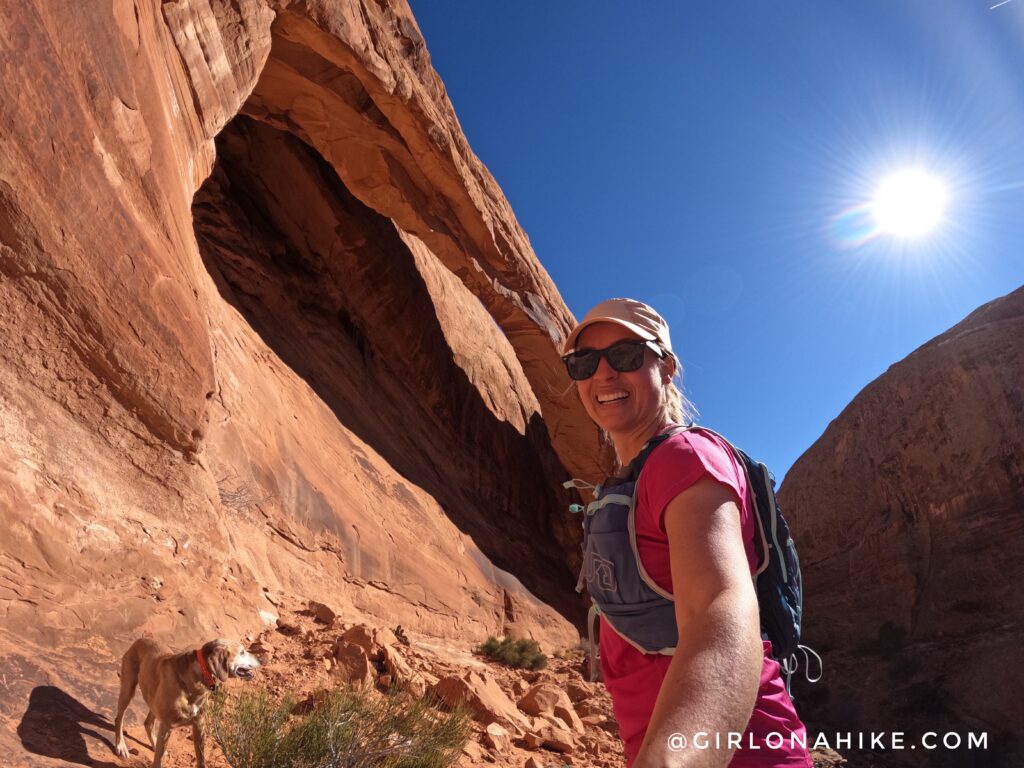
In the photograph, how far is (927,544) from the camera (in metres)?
17.3

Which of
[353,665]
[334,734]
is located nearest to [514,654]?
[353,665]

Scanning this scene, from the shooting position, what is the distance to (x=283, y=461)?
926 cm

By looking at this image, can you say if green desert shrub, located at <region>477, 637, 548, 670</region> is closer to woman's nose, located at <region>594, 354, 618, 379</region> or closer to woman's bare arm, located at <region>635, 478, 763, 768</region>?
woman's nose, located at <region>594, 354, 618, 379</region>

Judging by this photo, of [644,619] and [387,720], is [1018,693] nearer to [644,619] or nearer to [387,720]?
[387,720]

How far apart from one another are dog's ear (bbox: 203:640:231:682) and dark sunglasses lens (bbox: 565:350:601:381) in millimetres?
3207

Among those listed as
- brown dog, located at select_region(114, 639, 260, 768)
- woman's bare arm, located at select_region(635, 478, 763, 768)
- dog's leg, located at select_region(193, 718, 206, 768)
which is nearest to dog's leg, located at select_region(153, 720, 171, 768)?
brown dog, located at select_region(114, 639, 260, 768)

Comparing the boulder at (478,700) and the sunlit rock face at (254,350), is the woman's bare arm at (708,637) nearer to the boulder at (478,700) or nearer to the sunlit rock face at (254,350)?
the sunlit rock face at (254,350)

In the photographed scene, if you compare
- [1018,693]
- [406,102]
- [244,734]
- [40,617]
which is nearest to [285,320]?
[406,102]

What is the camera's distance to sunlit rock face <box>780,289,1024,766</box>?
1366 centimetres

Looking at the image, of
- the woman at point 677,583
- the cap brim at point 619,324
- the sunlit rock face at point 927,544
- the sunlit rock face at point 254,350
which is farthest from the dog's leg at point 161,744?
the sunlit rock face at point 927,544

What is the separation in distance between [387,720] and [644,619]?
345cm

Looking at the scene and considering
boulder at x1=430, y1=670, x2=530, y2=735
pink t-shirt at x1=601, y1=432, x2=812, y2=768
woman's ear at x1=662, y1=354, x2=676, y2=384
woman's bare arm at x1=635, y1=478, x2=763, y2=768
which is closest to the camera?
woman's bare arm at x1=635, y1=478, x2=763, y2=768

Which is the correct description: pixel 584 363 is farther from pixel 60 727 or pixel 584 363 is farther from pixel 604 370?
pixel 60 727

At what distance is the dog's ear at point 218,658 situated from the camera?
3834mm
